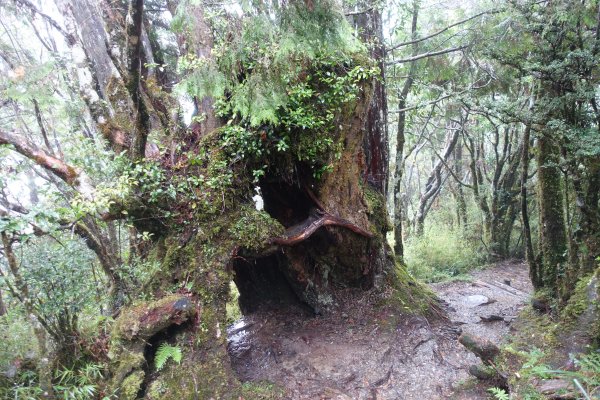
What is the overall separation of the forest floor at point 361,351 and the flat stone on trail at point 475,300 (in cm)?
46

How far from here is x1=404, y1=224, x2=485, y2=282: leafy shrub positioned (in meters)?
11.3

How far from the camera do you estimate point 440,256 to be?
11797mm

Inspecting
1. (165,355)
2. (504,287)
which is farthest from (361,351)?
(504,287)

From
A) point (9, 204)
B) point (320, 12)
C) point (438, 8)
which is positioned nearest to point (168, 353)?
point (9, 204)

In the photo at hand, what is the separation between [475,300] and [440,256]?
3.44 meters

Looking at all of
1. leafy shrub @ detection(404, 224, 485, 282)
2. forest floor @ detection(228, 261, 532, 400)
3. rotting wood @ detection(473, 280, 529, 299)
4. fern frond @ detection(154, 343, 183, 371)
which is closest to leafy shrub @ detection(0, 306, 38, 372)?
fern frond @ detection(154, 343, 183, 371)

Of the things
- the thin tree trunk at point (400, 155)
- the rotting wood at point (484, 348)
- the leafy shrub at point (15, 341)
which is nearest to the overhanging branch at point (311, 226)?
the rotting wood at point (484, 348)

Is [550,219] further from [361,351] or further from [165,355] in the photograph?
[165,355]

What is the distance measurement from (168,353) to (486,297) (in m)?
7.27

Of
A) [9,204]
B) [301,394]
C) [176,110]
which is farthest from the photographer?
[176,110]

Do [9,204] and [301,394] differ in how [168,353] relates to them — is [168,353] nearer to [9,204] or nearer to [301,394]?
[301,394]

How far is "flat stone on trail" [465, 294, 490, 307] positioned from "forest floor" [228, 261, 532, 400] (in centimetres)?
46

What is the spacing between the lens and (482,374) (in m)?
4.63

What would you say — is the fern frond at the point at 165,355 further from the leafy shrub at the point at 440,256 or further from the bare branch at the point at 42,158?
the leafy shrub at the point at 440,256
